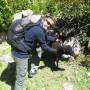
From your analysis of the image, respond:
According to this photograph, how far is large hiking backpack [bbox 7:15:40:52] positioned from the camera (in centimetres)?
745

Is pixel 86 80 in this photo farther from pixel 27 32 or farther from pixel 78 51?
pixel 27 32

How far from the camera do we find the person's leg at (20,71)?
7688 mm

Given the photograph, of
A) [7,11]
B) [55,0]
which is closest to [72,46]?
[55,0]

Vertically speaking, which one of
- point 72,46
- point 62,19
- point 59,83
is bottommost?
point 59,83

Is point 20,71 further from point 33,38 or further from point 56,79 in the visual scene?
point 56,79

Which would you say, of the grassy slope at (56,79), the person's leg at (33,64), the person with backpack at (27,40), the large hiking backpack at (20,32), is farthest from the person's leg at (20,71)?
the person's leg at (33,64)

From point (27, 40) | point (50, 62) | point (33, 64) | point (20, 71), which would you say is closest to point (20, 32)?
point (27, 40)

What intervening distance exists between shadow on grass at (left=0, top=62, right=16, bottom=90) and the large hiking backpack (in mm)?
1413

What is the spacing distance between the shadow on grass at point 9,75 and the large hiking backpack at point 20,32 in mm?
1413

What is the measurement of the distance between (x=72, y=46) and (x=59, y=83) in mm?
1224

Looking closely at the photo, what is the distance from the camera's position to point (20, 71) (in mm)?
7797

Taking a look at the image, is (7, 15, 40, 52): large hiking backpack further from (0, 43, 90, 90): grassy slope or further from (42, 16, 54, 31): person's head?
(0, 43, 90, 90): grassy slope

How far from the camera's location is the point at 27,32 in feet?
24.5

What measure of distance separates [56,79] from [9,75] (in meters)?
1.21
